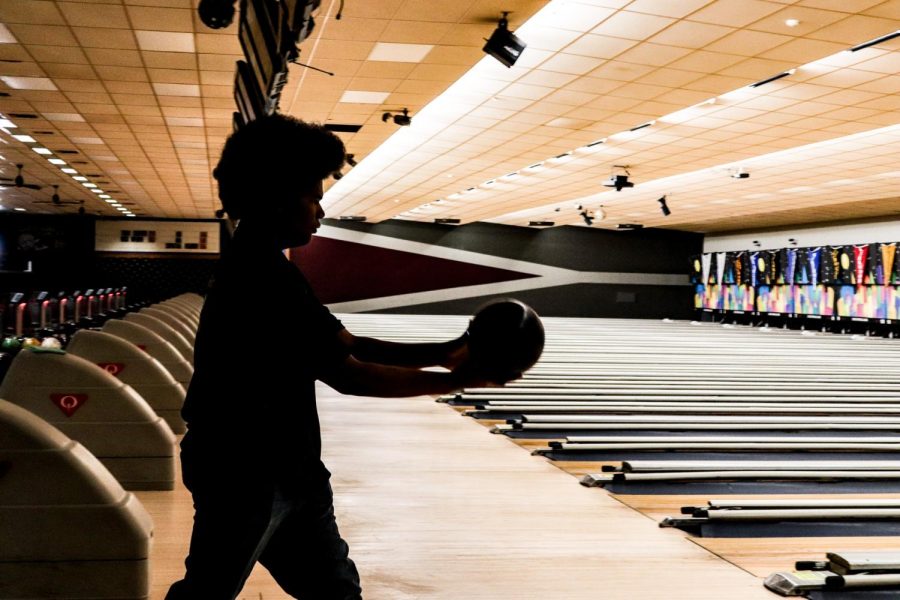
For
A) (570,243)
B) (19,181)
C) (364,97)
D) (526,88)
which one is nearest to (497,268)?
(570,243)

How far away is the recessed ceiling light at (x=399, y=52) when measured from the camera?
659cm

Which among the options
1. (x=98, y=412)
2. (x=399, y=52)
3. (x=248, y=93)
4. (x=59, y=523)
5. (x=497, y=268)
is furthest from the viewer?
(x=497, y=268)

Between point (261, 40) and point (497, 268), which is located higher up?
point (261, 40)

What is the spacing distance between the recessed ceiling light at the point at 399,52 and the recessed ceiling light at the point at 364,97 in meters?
1.22

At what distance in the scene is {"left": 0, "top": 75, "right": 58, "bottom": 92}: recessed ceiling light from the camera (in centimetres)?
785

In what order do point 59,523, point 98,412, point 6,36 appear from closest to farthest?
point 59,523 < point 98,412 < point 6,36

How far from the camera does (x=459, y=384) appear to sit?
1403 millimetres

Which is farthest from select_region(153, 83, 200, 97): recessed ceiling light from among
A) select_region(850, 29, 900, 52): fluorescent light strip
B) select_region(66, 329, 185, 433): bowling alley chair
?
select_region(850, 29, 900, 52): fluorescent light strip

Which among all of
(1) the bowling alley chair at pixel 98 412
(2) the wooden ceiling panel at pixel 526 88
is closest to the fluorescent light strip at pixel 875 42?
(2) the wooden ceiling panel at pixel 526 88

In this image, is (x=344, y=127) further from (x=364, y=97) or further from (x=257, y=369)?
(x=257, y=369)

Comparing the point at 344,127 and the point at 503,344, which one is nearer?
the point at 503,344

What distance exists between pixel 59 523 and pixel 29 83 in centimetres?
695

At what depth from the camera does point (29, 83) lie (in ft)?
26.3

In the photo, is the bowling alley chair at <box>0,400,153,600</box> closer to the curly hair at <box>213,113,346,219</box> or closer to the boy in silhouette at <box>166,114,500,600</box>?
the boy in silhouette at <box>166,114,500,600</box>
